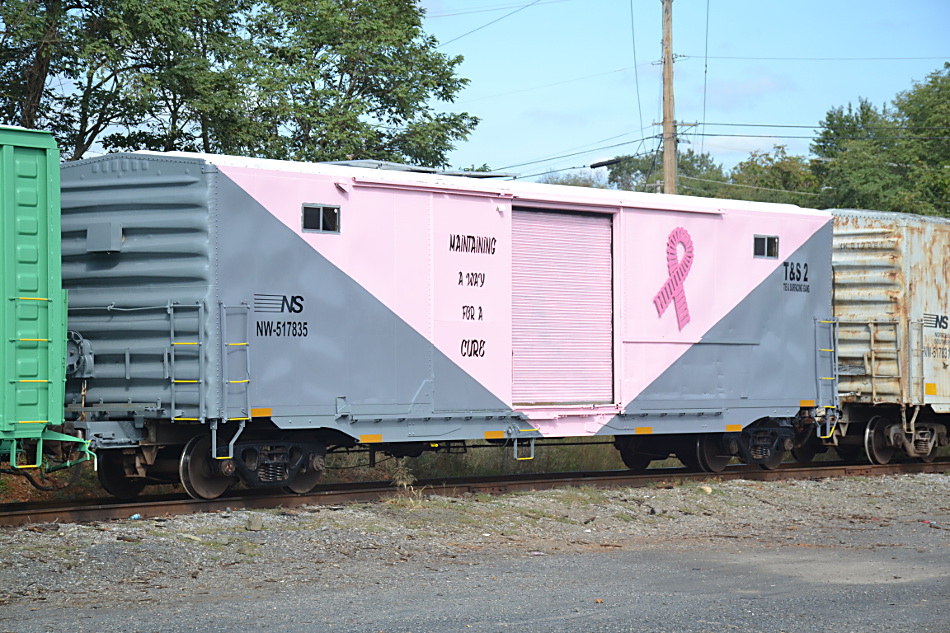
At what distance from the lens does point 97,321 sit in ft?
38.6

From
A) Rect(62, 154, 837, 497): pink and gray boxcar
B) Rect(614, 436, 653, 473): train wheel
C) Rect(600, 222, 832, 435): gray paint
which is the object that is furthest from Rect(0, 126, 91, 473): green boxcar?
Rect(614, 436, 653, 473): train wheel

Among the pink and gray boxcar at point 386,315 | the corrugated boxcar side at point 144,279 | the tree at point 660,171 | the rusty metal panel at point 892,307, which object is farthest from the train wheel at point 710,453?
the tree at point 660,171

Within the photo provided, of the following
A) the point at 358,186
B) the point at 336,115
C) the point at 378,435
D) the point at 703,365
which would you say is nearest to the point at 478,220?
the point at 358,186

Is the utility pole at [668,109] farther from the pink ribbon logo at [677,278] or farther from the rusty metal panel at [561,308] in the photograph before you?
the rusty metal panel at [561,308]

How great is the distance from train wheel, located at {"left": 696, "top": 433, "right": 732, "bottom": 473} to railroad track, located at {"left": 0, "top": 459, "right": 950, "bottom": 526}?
7.2 inches

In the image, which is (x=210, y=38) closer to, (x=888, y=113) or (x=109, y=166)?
(x=109, y=166)

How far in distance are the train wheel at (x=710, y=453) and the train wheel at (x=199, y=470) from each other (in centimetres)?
649

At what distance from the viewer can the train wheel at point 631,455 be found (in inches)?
632

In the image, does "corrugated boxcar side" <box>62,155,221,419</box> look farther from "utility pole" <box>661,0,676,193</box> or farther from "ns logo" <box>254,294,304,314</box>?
"utility pole" <box>661,0,676,193</box>

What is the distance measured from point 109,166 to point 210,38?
23.7 ft

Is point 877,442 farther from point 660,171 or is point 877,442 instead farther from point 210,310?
point 660,171

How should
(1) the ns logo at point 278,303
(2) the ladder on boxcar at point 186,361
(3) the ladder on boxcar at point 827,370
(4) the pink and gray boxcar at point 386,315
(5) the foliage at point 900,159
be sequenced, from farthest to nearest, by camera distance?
(5) the foliage at point 900,159, (3) the ladder on boxcar at point 827,370, (1) the ns logo at point 278,303, (4) the pink and gray boxcar at point 386,315, (2) the ladder on boxcar at point 186,361

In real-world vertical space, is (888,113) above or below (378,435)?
above

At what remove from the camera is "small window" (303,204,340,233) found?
38.9 ft
